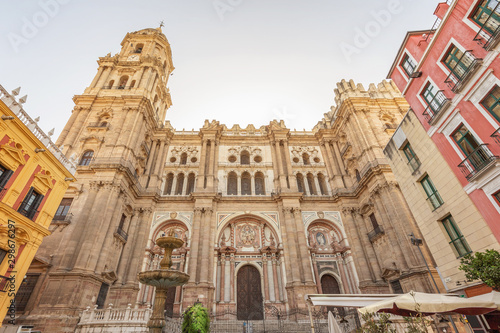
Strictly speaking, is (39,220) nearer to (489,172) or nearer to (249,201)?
(249,201)

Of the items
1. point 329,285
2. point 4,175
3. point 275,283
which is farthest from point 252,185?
point 4,175

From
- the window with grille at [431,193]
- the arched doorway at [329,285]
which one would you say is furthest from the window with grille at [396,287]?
the window with grille at [431,193]

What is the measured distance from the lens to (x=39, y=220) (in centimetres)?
1324

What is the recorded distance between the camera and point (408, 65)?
1562 centimetres

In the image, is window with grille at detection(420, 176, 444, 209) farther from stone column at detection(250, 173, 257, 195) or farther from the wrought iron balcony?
the wrought iron balcony

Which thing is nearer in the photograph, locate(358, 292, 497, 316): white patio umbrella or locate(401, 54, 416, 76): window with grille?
locate(358, 292, 497, 316): white patio umbrella

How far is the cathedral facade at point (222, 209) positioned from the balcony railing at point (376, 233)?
12cm

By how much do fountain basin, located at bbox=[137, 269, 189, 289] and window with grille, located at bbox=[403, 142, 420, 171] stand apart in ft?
46.9

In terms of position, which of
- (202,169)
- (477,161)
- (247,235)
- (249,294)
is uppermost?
(202,169)

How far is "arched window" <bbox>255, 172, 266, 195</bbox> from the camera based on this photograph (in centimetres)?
2776

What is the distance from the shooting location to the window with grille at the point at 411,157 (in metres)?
15.3

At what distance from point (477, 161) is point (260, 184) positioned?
19398 millimetres

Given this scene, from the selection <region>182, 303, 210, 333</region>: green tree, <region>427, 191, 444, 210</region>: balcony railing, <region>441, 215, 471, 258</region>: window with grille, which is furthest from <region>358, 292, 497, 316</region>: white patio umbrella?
<region>182, 303, 210, 333</region>: green tree

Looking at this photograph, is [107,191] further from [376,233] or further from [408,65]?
[408,65]
